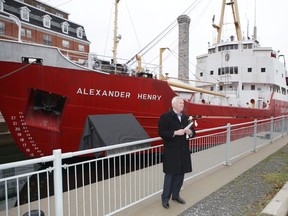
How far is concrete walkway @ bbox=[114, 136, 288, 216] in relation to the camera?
404 centimetres

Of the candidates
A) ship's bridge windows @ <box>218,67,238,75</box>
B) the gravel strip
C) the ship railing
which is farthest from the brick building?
the gravel strip

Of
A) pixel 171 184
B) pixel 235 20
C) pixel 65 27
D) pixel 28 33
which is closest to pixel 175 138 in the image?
pixel 171 184

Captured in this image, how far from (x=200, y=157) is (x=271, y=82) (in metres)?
13.2

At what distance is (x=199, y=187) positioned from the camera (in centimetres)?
509

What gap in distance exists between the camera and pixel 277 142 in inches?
408

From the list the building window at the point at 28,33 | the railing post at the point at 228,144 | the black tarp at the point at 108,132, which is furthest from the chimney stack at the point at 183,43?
the building window at the point at 28,33

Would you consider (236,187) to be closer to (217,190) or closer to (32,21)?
(217,190)

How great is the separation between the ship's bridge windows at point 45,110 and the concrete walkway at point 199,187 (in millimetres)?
4631

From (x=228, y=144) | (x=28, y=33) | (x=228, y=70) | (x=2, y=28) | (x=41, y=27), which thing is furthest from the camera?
(x=41, y=27)

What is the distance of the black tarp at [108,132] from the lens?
21.3ft

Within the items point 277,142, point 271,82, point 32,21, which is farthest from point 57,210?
point 32,21

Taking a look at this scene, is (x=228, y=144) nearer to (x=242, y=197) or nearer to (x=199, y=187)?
(x=199, y=187)

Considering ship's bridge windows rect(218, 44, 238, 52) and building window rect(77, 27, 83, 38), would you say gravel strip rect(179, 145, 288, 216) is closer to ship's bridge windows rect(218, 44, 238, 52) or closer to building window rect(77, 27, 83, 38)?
ship's bridge windows rect(218, 44, 238, 52)

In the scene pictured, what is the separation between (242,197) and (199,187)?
0.86 m
